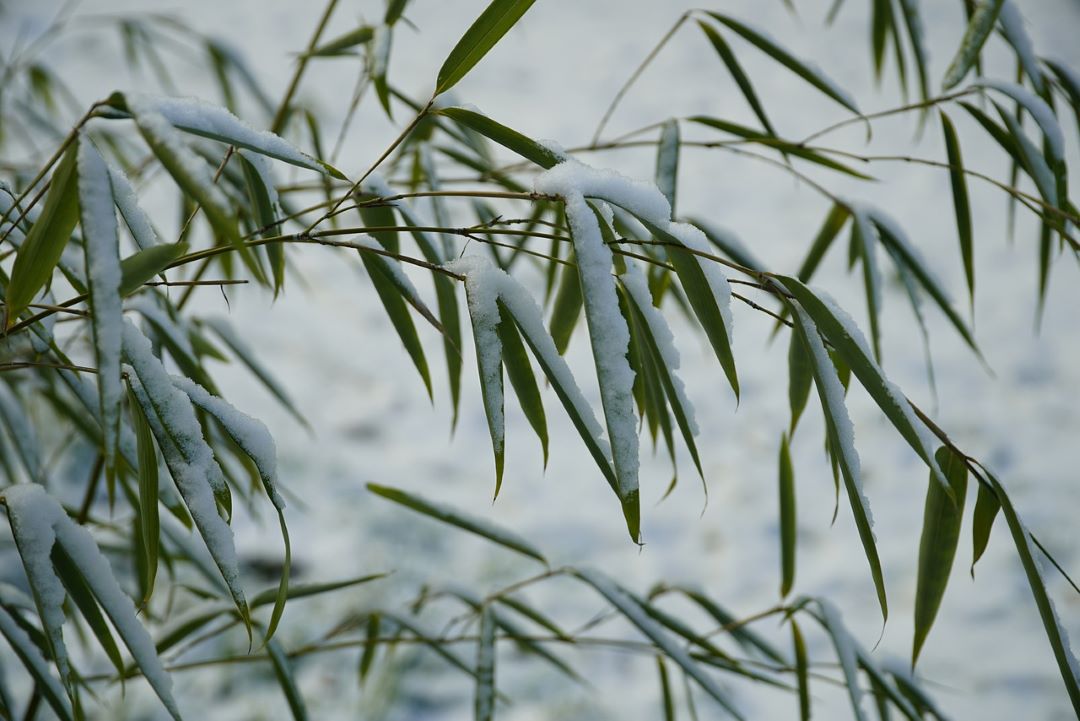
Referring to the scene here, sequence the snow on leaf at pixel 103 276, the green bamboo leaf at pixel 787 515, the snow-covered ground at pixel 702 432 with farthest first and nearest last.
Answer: the snow-covered ground at pixel 702 432 → the green bamboo leaf at pixel 787 515 → the snow on leaf at pixel 103 276

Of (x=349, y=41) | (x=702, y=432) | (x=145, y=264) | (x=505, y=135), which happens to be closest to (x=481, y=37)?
(x=505, y=135)

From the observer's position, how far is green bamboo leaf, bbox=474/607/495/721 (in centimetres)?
58

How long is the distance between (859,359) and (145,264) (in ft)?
0.84

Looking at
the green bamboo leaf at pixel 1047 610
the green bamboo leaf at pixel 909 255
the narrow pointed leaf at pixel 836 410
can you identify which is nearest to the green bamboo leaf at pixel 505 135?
the narrow pointed leaf at pixel 836 410

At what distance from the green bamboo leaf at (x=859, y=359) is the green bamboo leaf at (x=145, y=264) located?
22 centimetres

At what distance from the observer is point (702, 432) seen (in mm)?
1564

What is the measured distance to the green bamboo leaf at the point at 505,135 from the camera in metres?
0.36

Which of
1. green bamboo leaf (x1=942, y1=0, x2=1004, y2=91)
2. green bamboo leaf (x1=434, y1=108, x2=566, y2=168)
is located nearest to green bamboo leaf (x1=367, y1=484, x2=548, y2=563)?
green bamboo leaf (x1=434, y1=108, x2=566, y2=168)

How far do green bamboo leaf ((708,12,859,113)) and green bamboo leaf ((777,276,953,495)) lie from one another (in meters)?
0.27

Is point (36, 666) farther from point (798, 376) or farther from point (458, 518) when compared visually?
point (798, 376)

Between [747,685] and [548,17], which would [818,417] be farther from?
[548,17]

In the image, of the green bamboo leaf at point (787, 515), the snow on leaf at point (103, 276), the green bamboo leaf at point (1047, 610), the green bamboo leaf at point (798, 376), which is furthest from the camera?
the green bamboo leaf at point (787, 515)

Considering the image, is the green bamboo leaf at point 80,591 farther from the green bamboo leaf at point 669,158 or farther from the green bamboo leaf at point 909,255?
the green bamboo leaf at point 909,255

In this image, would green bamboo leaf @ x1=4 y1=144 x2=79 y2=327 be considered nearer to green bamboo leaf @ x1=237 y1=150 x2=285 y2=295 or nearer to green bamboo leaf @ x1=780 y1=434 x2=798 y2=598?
green bamboo leaf @ x1=237 y1=150 x2=285 y2=295
